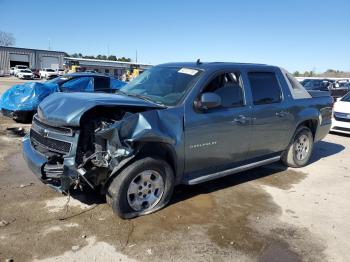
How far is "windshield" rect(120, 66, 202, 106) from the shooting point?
193 inches

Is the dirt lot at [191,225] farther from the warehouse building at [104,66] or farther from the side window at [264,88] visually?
the warehouse building at [104,66]

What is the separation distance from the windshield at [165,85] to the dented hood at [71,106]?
37 centimetres

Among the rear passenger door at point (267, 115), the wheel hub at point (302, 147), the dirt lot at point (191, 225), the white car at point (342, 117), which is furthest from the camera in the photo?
the white car at point (342, 117)

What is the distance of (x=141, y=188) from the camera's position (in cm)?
448

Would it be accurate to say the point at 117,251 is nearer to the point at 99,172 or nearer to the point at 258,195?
the point at 99,172

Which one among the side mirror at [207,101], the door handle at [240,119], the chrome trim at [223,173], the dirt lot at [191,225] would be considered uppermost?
the side mirror at [207,101]

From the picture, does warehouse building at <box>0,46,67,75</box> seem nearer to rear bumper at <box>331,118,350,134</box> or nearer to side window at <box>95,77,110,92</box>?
side window at <box>95,77,110,92</box>

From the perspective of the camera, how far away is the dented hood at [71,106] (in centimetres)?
412

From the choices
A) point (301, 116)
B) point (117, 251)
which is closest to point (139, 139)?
point (117, 251)

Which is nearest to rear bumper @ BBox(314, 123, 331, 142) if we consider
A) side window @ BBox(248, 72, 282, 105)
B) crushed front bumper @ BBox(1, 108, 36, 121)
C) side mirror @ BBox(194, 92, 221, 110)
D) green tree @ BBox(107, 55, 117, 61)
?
side window @ BBox(248, 72, 282, 105)

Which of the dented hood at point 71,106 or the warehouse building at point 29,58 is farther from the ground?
the warehouse building at point 29,58

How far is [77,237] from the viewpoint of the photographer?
3971 mm

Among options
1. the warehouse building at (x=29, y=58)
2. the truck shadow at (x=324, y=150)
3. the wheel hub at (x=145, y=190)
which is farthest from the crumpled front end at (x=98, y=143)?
the warehouse building at (x=29, y=58)

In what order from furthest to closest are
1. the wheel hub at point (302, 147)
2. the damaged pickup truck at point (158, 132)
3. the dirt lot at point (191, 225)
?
the wheel hub at point (302, 147)
the damaged pickup truck at point (158, 132)
the dirt lot at point (191, 225)
